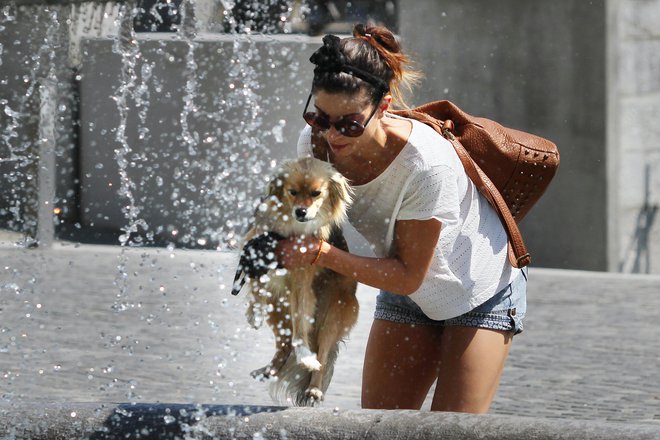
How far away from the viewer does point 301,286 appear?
380 centimetres

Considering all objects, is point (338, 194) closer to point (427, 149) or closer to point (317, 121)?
point (317, 121)

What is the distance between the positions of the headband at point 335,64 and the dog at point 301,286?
29 cm

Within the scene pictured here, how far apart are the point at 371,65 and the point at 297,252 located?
0.64m

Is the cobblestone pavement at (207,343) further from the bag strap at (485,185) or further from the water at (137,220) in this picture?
the bag strap at (485,185)

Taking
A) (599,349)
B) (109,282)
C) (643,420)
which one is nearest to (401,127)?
(643,420)

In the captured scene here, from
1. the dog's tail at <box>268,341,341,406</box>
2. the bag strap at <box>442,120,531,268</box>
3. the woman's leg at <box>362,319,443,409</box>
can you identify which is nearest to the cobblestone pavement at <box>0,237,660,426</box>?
the woman's leg at <box>362,319,443,409</box>

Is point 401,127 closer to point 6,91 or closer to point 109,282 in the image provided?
point 109,282

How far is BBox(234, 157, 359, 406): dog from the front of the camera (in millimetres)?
3641

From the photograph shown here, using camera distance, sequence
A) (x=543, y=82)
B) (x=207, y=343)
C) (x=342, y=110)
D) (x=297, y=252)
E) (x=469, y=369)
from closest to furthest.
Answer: (x=297, y=252) < (x=342, y=110) < (x=469, y=369) < (x=207, y=343) < (x=543, y=82)

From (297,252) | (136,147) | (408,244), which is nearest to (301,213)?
(297,252)

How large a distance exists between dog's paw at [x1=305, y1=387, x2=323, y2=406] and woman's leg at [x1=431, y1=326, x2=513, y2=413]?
45 centimetres

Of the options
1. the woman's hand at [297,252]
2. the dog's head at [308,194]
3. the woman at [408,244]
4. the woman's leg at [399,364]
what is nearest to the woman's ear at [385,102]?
the woman at [408,244]

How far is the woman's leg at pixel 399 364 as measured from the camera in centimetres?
425

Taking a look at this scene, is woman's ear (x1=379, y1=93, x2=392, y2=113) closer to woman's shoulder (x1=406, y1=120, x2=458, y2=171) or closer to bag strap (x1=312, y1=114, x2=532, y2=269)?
woman's shoulder (x1=406, y1=120, x2=458, y2=171)
